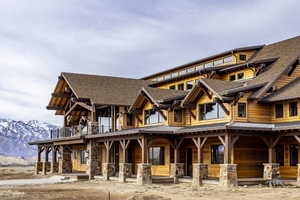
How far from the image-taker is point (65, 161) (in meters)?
40.5

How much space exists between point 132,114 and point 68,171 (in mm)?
8332

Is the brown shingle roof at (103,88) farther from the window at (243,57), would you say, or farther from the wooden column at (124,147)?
the window at (243,57)

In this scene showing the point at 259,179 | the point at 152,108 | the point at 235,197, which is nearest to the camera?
the point at 235,197

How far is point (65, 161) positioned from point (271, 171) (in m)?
20.3

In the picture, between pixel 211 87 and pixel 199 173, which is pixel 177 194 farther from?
pixel 211 87

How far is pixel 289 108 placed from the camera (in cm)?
2720

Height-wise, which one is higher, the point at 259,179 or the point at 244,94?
the point at 244,94

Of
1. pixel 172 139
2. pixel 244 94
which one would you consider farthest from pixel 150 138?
pixel 244 94

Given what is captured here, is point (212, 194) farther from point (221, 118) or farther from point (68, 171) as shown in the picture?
point (68, 171)

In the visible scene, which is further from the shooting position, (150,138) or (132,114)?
(132,114)

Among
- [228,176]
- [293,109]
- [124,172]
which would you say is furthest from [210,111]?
[124,172]

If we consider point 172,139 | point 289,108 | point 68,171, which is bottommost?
point 68,171

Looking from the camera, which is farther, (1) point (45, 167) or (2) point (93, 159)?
(1) point (45, 167)

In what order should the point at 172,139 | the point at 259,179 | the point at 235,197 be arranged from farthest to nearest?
the point at 172,139
the point at 259,179
the point at 235,197
